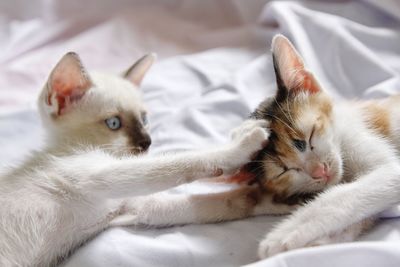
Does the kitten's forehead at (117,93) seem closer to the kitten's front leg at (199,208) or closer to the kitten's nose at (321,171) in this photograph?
the kitten's front leg at (199,208)

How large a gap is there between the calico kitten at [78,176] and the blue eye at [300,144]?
0.08 meters

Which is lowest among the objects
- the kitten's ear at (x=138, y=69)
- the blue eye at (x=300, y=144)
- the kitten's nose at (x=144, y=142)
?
the kitten's nose at (x=144, y=142)

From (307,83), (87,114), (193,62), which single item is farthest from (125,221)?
(193,62)

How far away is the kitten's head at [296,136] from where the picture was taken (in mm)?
1112

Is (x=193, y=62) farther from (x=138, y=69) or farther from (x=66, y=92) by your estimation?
(x=66, y=92)

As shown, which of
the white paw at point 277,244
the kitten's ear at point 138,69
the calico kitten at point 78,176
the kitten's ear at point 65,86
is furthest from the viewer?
the kitten's ear at point 138,69

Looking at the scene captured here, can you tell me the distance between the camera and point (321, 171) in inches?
42.8

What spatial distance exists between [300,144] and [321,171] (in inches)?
3.1

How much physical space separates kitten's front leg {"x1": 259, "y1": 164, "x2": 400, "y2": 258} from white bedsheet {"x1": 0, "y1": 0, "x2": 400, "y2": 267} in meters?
0.06

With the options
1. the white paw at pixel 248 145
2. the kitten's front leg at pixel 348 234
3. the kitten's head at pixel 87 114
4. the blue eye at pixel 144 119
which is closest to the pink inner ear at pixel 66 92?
the kitten's head at pixel 87 114

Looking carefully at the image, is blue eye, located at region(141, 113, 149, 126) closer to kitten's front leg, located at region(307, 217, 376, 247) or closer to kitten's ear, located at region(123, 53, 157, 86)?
kitten's ear, located at region(123, 53, 157, 86)

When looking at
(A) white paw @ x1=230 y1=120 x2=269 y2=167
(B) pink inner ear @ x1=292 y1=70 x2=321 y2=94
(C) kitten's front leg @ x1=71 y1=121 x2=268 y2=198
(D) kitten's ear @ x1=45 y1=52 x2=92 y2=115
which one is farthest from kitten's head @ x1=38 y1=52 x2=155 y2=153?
(B) pink inner ear @ x1=292 y1=70 x2=321 y2=94

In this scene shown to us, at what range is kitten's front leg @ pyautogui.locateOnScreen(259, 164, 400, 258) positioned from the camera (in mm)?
967

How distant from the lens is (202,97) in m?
1.71
